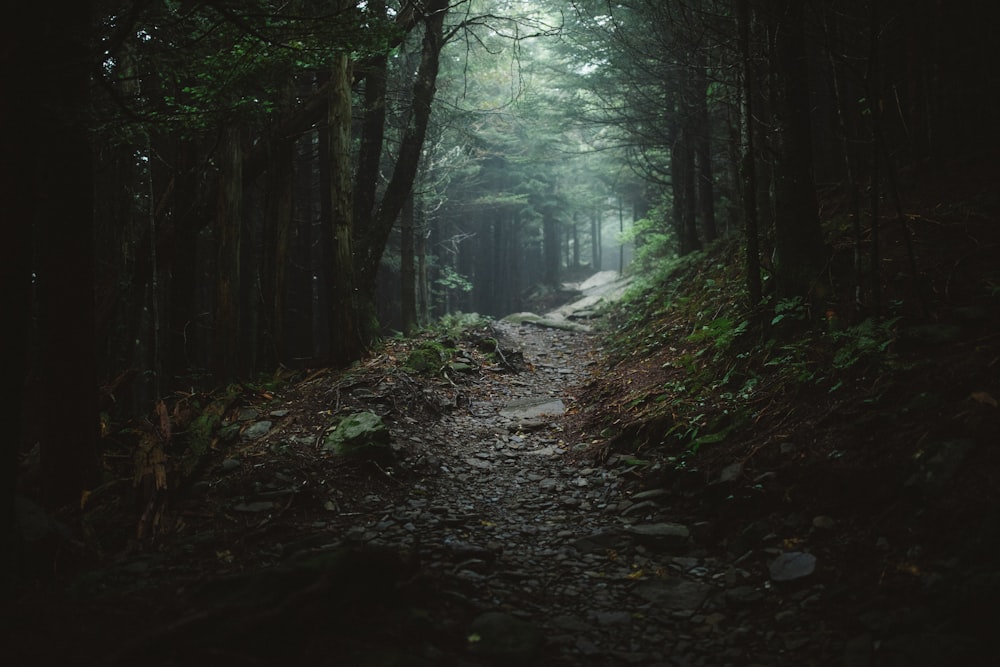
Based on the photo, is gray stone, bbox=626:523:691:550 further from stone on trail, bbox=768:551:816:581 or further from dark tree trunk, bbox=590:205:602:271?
dark tree trunk, bbox=590:205:602:271

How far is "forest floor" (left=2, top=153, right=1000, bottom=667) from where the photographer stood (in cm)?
255

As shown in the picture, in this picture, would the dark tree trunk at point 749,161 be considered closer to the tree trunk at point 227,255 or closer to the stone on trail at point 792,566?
the stone on trail at point 792,566

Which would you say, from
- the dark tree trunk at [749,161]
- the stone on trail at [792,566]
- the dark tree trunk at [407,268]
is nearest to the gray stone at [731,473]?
the stone on trail at [792,566]

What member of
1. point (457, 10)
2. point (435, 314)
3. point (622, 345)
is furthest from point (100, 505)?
point (435, 314)

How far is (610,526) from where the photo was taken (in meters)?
4.48

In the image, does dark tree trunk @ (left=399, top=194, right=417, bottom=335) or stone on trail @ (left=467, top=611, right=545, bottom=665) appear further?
dark tree trunk @ (left=399, top=194, right=417, bottom=335)

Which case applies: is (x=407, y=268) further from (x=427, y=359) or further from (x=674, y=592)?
(x=674, y=592)

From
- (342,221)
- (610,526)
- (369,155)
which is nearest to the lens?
(610,526)

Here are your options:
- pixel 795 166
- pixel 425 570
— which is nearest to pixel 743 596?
pixel 425 570

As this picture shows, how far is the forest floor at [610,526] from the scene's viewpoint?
2.55 metres

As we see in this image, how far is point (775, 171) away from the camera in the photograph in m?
6.30

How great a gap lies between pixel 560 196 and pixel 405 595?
3051 centimetres

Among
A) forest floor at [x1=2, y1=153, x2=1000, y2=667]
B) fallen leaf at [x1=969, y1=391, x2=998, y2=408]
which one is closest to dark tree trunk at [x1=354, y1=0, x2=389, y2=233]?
forest floor at [x1=2, y1=153, x2=1000, y2=667]

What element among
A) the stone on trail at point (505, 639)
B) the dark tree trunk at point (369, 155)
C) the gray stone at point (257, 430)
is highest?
the dark tree trunk at point (369, 155)
